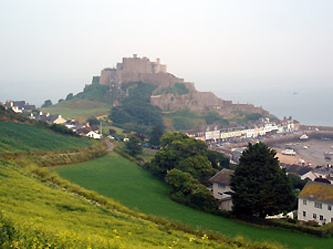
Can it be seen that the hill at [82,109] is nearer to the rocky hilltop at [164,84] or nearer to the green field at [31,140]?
the rocky hilltop at [164,84]

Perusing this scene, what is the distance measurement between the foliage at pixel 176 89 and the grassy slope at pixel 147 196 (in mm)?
53955

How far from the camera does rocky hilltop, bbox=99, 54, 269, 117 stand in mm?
78562

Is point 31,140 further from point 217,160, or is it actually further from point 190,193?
point 217,160

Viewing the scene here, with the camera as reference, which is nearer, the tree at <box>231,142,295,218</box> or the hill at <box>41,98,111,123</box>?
the tree at <box>231,142,295,218</box>

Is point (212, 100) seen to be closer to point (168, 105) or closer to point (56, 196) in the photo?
point (168, 105)

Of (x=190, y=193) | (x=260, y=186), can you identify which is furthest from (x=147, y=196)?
(x=260, y=186)

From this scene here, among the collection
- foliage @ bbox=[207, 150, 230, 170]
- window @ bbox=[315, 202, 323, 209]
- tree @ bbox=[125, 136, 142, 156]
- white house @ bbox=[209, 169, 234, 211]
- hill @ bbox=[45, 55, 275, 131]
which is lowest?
window @ bbox=[315, 202, 323, 209]

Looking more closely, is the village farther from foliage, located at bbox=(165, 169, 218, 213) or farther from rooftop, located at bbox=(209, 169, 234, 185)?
foliage, located at bbox=(165, 169, 218, 213)

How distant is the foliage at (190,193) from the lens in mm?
17022

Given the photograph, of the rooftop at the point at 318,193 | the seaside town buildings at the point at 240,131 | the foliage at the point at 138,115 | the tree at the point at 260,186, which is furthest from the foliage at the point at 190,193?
the seaside town buildings at the point at 240,131

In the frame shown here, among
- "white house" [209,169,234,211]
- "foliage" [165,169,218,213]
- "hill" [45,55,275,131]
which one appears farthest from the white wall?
"hill" [45,55,275,131]

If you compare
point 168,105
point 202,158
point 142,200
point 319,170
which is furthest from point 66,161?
point 168,105

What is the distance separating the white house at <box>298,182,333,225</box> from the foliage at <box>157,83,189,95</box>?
5986cm

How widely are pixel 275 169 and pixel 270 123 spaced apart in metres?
58.4
